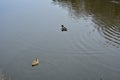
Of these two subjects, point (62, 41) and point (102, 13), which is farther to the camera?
point (102, 13)

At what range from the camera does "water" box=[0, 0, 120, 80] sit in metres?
19.2

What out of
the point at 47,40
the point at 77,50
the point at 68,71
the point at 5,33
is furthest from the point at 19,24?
the point at 68,71

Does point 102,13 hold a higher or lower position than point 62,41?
higher

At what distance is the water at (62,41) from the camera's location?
1923 centimetres

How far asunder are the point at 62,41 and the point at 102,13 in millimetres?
9803

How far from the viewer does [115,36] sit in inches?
968

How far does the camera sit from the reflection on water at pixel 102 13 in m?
25.5

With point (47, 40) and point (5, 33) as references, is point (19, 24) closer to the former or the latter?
point (5, 33)

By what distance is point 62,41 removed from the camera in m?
24.9

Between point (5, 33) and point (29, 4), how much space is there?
14.0 m

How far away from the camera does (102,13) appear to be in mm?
32594

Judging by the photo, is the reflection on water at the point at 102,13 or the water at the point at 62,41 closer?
the water at the point at 62,41

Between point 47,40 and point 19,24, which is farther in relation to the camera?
point 19,24

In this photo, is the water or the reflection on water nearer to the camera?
the water
